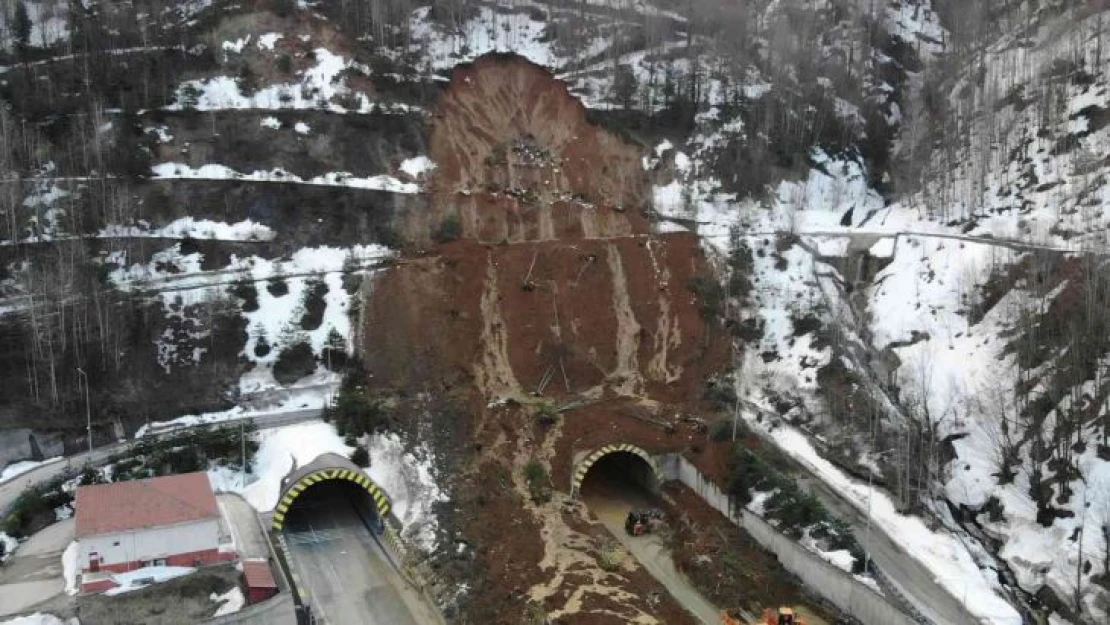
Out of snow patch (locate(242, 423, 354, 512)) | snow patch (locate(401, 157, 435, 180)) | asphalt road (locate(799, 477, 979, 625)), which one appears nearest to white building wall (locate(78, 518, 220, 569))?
snow patch (locate(242, 423, 354, 512))

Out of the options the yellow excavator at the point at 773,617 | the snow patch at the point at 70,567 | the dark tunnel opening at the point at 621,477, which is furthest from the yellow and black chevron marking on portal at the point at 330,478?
the yellow excavator at the point at 773,617

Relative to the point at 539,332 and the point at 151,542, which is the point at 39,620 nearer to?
the point at 151,542

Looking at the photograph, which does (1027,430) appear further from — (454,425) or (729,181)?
(729,181)

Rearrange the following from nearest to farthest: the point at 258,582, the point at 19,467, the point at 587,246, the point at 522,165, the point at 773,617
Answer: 1. the point at 773,617
2. the point at 258,582
3. the point at 19,467
4. the point at 587,246
5. the point at 522,165

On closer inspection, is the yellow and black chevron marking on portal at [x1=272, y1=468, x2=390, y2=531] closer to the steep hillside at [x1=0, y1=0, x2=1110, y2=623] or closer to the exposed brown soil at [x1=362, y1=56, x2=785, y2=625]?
the steep hillside at [x1=0, y1=0, x2=1110, y2=623]

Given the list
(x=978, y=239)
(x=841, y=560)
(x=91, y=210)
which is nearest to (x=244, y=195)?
(x=91, y=210)

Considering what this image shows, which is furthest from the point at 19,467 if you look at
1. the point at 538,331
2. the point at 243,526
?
the point at 538,331

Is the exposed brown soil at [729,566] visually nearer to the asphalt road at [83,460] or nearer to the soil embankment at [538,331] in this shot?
the soil embankment at [538,331]
